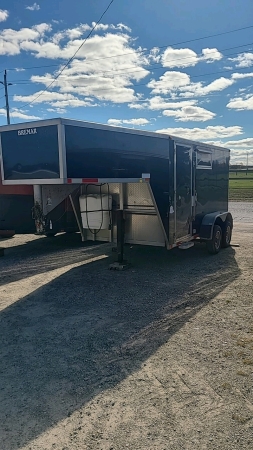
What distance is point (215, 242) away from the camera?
28.3ft

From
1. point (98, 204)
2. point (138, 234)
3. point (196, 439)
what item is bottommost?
point (196, 439)

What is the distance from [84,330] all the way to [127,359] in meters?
0.94

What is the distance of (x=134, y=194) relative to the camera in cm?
763

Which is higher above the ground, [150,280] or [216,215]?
[216,215]

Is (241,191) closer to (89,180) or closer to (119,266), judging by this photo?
(119,266)

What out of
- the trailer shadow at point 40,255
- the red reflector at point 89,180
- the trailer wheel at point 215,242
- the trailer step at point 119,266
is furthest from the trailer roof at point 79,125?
the trailer shadow at point 40,255

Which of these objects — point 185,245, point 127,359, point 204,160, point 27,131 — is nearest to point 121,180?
point 27,131

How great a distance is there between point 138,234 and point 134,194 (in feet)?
2.87

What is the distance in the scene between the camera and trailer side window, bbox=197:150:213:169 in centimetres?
A: 841

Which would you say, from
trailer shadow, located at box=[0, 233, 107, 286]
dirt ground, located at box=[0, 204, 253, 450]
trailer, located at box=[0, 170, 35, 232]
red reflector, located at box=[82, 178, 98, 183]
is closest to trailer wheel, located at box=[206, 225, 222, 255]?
dirt ground, located at box=[0, 204, 253, 450]

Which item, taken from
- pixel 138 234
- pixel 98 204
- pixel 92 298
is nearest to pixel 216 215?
pixel 138 234

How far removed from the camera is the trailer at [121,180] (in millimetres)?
5355

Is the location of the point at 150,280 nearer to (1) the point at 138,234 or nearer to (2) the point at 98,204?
(1) the point at 138,234

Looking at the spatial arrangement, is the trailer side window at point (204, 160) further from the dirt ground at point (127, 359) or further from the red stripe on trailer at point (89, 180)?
the red stripe on trailer at point (89, 180)
